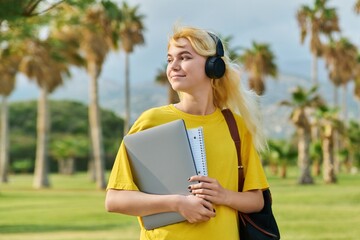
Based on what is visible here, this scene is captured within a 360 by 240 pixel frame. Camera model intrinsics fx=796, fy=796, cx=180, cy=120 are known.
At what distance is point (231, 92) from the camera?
3.56 metres

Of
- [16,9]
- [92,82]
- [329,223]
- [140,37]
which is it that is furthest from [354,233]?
[140,37]

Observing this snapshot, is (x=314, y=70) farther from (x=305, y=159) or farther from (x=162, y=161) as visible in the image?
(x=162, y=161)

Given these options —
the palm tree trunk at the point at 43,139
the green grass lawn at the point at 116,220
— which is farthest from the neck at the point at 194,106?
the palm tree trunk at the point at 43,139

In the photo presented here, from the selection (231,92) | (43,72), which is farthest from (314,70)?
(231,92)

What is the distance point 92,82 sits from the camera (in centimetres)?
4744

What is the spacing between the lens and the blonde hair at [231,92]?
339cm

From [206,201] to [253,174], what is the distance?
0.32 m

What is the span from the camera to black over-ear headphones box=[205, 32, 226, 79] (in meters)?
3.38

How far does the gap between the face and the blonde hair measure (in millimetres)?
31

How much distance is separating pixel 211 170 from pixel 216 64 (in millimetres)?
452

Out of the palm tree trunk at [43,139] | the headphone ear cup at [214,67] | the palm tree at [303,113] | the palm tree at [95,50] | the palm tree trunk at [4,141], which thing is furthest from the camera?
the palm tree trunk at [4,141]

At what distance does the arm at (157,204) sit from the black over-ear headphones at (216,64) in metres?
0.55

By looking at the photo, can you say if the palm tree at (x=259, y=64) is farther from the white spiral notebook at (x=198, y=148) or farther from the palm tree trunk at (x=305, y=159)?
the white spiral notebook at (x=198, y=148)

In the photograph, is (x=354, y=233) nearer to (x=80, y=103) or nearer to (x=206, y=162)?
(x=206, y=162)
